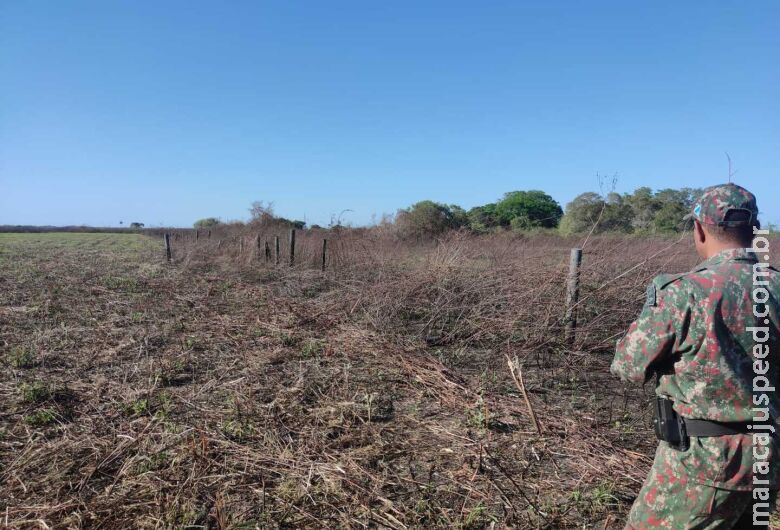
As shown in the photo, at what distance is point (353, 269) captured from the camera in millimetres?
10680

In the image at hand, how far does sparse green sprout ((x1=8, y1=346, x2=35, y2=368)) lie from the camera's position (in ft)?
16.7

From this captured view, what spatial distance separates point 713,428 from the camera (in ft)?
5.38

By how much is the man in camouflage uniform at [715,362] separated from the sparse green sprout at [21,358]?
596 cm

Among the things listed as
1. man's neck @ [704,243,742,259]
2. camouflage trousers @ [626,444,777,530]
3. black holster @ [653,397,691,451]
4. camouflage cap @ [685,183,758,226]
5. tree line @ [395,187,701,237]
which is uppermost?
tree line @ [395,187,701,237]

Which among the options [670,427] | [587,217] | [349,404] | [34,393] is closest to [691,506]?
[670,427]

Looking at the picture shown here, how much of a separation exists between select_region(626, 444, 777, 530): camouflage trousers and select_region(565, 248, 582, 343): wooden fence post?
4.14 m

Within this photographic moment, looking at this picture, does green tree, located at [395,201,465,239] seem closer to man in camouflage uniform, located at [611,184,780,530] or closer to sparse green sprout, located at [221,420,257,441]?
sparse green sprout, located at [221,420,257,441]

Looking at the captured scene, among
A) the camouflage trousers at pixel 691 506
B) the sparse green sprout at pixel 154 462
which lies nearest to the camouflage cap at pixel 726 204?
the camouflage trousers at pixel 691 506

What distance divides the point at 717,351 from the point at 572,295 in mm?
4309

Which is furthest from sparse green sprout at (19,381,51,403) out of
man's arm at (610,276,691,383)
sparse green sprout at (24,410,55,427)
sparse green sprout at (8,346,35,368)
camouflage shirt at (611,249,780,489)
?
camouflage shirt at (611,249,780,489)

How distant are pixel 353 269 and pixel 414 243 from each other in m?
1.90

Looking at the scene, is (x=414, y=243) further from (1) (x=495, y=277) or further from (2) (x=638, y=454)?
(2) (x=638, y=454)

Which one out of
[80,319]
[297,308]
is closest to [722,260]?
[297,308]

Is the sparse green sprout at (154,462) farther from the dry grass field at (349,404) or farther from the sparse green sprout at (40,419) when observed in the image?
the sparse green sprout at (40,419)
